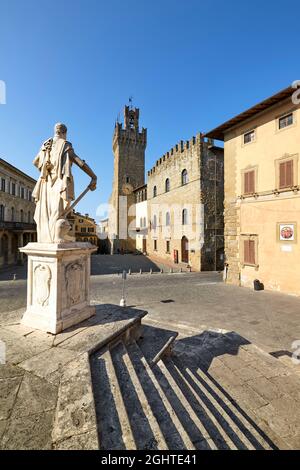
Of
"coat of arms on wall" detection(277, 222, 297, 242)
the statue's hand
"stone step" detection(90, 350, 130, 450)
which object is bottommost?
"stone step" detection(90, 350, 130, 450)

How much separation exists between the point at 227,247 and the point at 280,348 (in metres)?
9.78

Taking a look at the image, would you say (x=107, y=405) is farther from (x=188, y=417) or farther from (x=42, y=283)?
(x=42, y=283)

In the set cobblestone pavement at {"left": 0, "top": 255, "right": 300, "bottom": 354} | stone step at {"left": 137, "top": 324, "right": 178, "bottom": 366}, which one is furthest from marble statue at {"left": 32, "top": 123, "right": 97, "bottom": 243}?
stone step at {"left": 137, "top": 324, "right": 178, "bottom": 366}

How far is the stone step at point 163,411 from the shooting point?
95.2 inches

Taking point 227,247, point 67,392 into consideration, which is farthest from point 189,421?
point 227,247

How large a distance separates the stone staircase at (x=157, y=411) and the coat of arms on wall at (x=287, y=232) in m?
9.80

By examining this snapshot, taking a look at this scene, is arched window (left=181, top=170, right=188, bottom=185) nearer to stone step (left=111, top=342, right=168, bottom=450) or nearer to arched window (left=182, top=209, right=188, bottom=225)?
arched window (left=182, top=209, right=188, bottom=225)

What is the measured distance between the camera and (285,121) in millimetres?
11867

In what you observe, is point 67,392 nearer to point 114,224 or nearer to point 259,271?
point 259,271

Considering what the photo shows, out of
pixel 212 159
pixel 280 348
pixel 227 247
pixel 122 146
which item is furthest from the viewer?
pixel 122 146

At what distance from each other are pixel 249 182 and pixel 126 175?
106ft

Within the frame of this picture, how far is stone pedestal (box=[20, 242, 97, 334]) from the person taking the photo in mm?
3988

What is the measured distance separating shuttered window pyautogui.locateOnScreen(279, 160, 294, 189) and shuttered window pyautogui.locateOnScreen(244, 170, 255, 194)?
1634 millimetres

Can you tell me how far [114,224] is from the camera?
43312 mm
